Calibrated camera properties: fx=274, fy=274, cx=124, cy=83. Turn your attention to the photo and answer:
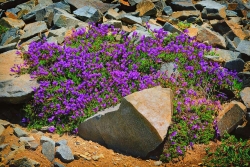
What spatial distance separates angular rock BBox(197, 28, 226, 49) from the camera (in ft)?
29.0

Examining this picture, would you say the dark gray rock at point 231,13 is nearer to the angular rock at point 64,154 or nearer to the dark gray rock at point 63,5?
the dark gray rock at point 63,5

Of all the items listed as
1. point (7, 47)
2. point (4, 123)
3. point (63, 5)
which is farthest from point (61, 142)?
point (63, 5)

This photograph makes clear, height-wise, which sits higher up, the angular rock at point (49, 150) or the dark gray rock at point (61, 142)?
the angular rock at point (49, 150)

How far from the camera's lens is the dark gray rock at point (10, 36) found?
30.3ft

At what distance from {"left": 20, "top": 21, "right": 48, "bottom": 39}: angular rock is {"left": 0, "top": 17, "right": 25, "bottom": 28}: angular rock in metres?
0.41

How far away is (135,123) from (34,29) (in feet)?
19.2

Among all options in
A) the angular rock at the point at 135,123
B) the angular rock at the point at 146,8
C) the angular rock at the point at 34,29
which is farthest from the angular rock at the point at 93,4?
the angular rock at the point at 135,123

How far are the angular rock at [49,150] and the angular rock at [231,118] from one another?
3.60 m

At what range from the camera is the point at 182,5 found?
1117cm

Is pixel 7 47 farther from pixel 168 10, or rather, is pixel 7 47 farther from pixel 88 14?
pixel 168 10

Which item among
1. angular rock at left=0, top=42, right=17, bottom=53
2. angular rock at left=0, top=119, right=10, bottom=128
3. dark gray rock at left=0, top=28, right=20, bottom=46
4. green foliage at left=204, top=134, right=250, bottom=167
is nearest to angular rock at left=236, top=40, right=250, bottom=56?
green foliage at left=204, top=134, right=250, bottom=167

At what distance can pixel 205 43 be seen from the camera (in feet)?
29.0

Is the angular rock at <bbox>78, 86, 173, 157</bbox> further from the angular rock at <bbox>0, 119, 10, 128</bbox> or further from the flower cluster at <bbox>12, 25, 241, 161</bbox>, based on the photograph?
the angular rock at <bbox>0, 119, 10, 128</bbox>

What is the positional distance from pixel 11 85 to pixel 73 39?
8.32ft
